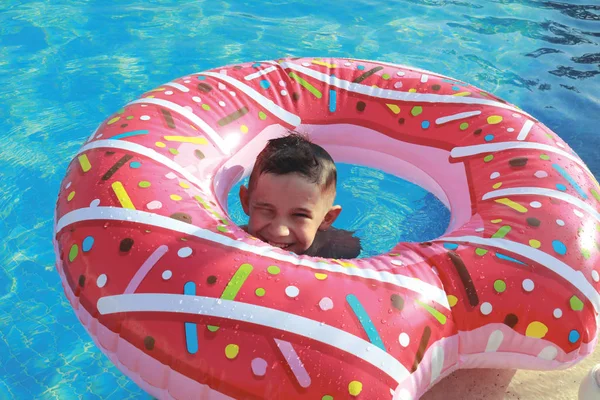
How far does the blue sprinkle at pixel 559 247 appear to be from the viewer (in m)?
2.27

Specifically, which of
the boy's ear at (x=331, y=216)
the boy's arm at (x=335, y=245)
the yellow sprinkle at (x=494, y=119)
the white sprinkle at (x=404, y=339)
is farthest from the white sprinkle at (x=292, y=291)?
the yellow sprinkle at (x=494, y=119)

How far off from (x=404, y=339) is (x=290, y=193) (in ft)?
2.73

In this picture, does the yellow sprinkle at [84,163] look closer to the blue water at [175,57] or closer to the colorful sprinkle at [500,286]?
the blue water at [175,57]

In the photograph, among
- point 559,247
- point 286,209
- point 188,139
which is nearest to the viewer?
point 559,247

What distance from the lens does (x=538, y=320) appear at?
7.06 feet

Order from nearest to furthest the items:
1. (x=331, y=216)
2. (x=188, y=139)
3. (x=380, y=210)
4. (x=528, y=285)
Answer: (x=528, y=285), (x=188, y=139), (x=331, y=216), (x=380, y=210)

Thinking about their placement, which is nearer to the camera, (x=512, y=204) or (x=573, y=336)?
(x=573, y=336)

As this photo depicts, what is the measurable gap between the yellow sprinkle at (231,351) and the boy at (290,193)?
80 centimetres

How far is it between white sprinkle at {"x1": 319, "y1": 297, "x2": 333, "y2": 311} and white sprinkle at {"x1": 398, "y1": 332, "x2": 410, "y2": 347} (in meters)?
0.23

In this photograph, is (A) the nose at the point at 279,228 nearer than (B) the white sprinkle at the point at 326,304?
No

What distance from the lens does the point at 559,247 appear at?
2279 mm

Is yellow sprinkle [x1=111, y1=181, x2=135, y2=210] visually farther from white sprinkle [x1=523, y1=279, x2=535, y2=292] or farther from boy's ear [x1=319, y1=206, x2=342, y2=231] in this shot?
white sprinkle [x1=523, y1=279, x2=535, y2=292]

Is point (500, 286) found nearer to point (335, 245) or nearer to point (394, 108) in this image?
point (335, 245)

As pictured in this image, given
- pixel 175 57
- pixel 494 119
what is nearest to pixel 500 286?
pixel 494 119
